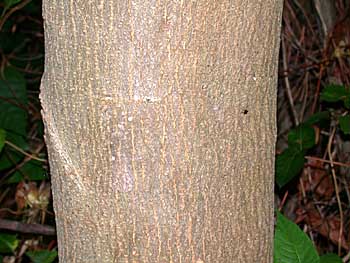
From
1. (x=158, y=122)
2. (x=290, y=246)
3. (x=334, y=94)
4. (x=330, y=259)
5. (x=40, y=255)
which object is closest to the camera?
(x=158, y=122)

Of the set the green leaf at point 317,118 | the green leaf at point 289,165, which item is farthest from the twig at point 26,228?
the green leaf at point 317,118

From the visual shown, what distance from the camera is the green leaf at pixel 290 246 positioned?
34.6 inches

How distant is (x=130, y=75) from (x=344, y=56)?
1197 mm

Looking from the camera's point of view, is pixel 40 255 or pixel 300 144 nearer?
pixel 40 255

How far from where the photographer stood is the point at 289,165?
1391mm

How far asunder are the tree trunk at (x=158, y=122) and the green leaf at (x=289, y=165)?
2.25 ft

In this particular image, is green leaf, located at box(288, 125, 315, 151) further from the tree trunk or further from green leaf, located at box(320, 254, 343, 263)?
the tree trunk

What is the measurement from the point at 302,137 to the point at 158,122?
876mm

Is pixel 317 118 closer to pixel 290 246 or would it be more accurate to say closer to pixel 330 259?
pixel 330 259

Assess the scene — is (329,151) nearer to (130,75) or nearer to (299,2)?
(299,2)

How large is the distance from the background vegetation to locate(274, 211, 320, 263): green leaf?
495mm

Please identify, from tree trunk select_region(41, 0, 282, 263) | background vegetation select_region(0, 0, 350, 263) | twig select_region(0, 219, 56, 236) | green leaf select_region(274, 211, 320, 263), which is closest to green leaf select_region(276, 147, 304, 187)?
background vegetation select_region(0, 0, 350, 263)

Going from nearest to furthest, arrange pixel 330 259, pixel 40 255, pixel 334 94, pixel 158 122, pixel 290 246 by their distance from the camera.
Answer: pixel 158 122 < pixel 290 246 < pixel 330 259 < pixel 40 255 < pixel 334 94

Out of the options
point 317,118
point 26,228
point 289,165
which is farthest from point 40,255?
point 317,118
